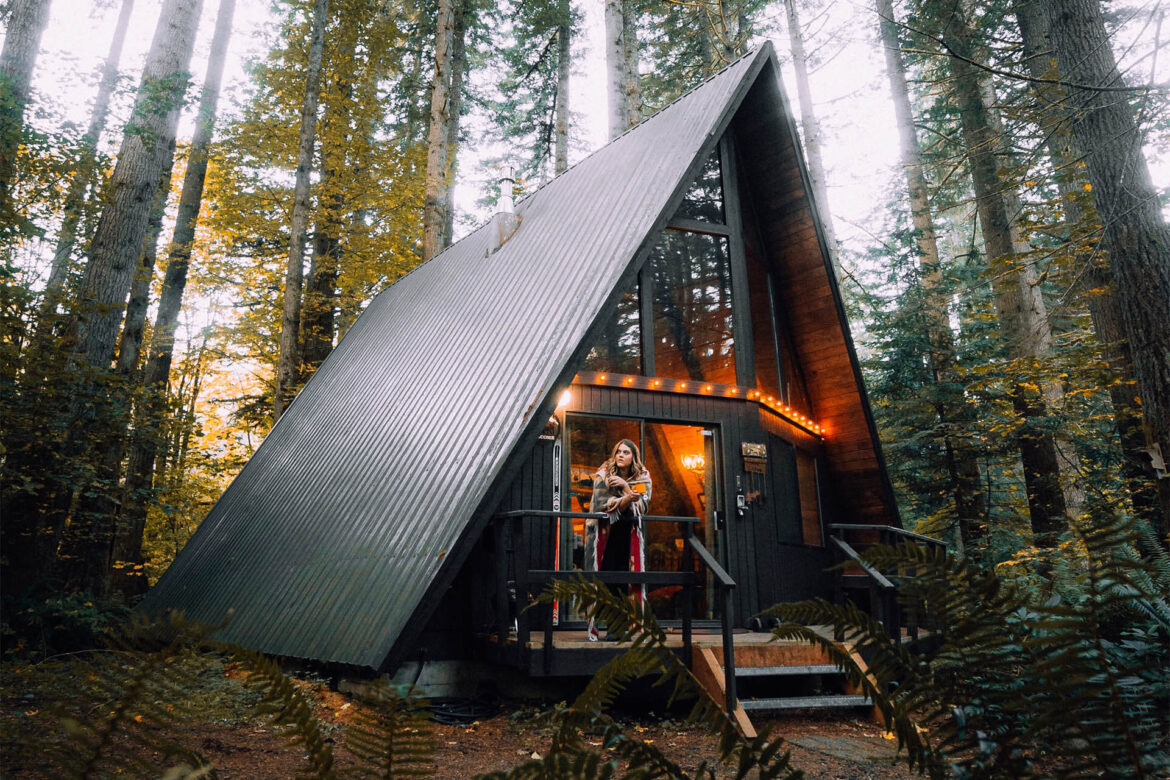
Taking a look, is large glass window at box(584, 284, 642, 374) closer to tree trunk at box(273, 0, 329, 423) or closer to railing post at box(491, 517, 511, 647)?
railing post at box(491, 517, 511, 647)

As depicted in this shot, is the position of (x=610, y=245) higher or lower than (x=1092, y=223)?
lower

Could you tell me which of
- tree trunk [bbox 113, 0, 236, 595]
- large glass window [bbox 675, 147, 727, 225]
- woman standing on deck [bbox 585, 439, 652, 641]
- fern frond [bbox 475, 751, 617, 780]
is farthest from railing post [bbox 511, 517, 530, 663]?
tree trunk [bbox 113, 0, 236, 595]

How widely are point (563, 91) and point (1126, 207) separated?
15.0m

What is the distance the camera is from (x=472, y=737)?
505 cm

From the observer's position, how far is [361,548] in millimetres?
6086

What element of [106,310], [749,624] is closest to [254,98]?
[106,310]

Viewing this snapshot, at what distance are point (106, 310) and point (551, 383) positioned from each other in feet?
14.2

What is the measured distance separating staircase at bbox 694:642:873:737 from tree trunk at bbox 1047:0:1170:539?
2.90m

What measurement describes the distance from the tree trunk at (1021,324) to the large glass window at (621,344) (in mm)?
3933

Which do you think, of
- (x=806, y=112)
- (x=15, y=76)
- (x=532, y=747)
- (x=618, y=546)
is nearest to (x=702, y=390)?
(x=618, y=546)

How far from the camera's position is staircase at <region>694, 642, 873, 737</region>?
18.2ft

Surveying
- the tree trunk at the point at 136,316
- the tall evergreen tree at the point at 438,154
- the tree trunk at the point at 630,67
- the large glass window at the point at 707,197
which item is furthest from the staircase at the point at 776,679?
the tree trunk at the point at 630,67

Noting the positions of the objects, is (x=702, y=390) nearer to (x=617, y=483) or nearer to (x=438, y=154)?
(x=617, y=483)

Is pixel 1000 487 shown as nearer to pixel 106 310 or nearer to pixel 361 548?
pixel 361 548
